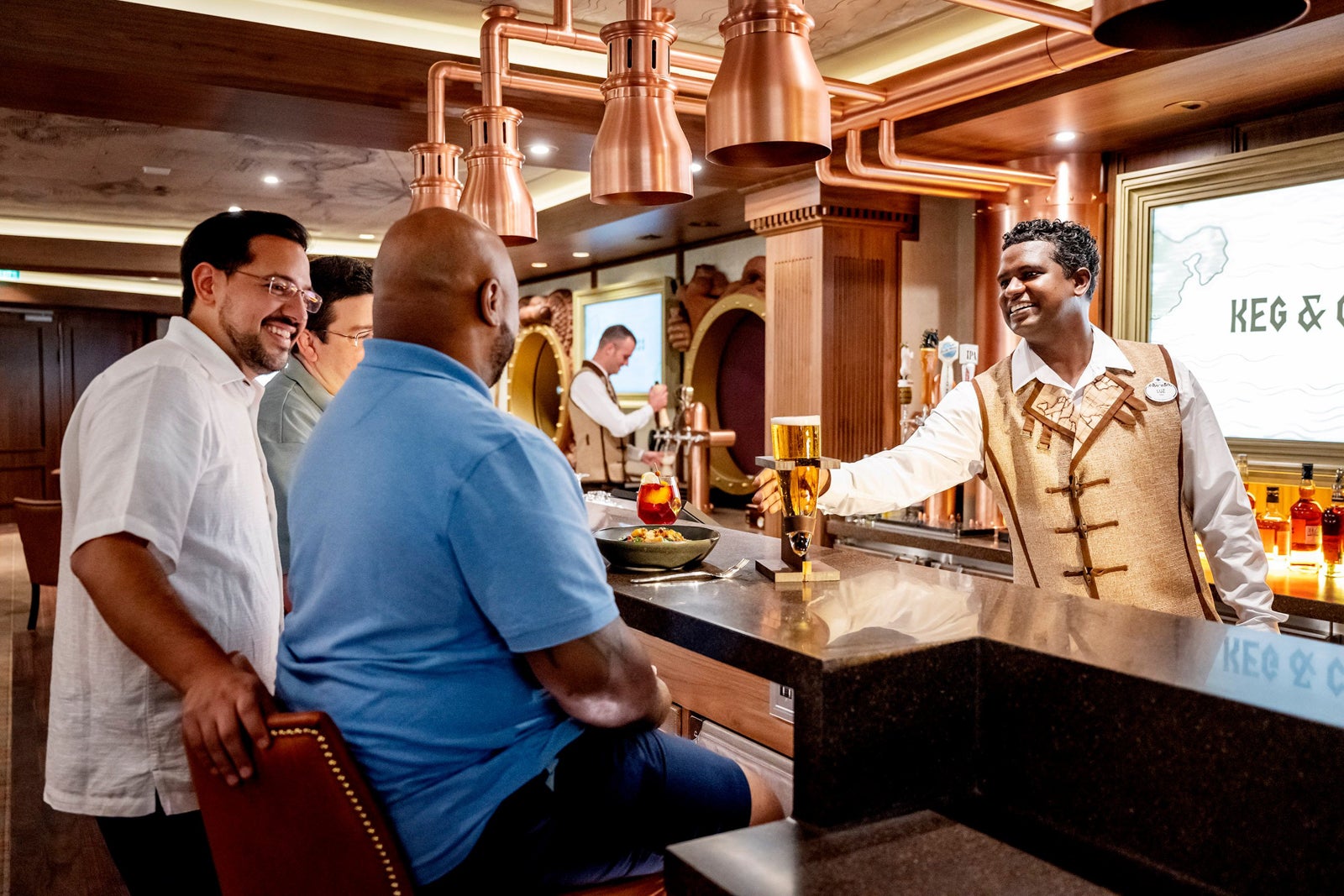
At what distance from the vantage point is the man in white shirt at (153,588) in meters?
1.55

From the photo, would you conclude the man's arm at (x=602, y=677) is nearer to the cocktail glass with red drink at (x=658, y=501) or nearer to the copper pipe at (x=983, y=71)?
the cocktail glass with red drink at (x=658, y=501)

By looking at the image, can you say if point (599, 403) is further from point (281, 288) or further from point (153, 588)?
point (153, 588)

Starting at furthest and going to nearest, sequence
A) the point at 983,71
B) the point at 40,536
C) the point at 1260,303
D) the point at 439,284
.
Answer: the point at 40,536 → the point at 1260,303 → the point at 983,71 → the point at 439,284

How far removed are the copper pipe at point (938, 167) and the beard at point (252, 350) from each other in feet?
9.61

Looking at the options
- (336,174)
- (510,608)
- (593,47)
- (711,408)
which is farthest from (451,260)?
(711,408)

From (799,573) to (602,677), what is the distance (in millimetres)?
602

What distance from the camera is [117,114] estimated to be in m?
4.26

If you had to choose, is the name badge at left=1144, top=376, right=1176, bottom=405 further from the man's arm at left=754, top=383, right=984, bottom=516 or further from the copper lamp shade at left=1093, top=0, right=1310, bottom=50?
the copper lamp shade at left=1093, top=0, right=1310, bottom=50

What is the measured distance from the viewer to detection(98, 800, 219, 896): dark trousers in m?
1.70

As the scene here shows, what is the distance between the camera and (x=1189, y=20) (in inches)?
55.1

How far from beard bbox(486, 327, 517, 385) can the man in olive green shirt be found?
3.64 ft

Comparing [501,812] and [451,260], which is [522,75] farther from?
[501,812]

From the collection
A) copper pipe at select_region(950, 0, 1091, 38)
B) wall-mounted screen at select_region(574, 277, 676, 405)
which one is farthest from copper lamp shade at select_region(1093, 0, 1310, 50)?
wall-mounted screen at select_region(574, 277, 676, 405)

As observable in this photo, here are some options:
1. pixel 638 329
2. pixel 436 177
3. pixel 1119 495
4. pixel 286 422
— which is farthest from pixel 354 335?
pixel 638 329
